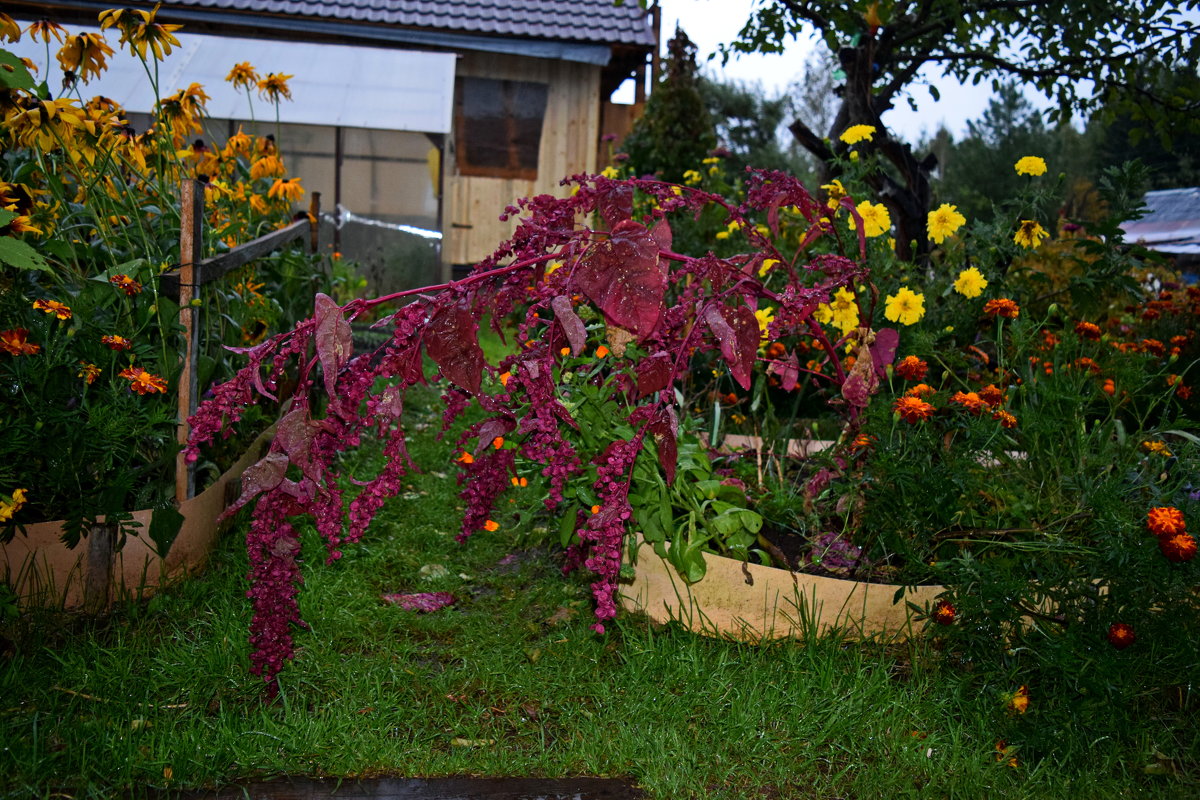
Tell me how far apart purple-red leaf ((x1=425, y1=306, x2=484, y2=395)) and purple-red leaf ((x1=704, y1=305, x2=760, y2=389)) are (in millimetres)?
450

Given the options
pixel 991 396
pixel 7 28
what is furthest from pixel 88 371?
pixel 991 396

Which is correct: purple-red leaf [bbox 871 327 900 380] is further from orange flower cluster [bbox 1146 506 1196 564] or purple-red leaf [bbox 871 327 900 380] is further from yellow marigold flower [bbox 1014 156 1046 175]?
yellow marigold flower [bbox 1014 156 1046 175]

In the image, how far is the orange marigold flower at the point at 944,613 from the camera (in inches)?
79.4

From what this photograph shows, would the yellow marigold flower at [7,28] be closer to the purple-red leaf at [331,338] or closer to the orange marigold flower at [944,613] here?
the purple-red leaf at [331,338]

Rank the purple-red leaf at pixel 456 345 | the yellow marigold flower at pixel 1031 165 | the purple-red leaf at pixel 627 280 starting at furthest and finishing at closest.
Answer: the yellow marigold flower at pixel 1031 165 → the purple-red leaf at pixel 456 345 → the purple-red leaf at pixel 627 280

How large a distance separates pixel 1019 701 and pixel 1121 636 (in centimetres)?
25

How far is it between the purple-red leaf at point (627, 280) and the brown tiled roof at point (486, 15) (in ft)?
30.9

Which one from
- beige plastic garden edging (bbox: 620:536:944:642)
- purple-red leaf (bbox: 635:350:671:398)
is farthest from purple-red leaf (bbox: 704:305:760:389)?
beige plastic garden edging (bbox: 620:536:944:642)

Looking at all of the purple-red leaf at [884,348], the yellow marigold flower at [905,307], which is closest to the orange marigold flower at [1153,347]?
the yellow marigold flower at [905,307]

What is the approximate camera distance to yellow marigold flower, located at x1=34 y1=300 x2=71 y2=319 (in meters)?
2.18

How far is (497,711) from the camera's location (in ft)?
6.87

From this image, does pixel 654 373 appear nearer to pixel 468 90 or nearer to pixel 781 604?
pixel 781 604

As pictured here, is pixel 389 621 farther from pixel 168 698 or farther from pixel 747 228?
pixel 747 228

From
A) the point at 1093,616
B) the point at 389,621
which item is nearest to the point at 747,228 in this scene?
the point at 1093,616
